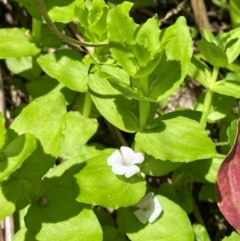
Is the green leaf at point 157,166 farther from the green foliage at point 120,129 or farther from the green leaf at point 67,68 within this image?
the green leaf at point 67,68

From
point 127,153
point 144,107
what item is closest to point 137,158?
point 127,153

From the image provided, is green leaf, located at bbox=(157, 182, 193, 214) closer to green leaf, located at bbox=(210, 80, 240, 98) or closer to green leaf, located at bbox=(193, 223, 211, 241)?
green leaf, located at bbox=(193, 223, 211, 241)

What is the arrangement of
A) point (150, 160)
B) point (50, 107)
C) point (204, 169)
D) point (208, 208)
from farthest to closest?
point (208, 208) < point (204, 169) < point (150, 160) < point (50, 107)

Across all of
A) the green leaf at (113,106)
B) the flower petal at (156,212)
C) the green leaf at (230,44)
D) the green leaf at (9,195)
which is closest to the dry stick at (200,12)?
the green leaf at (230,44)

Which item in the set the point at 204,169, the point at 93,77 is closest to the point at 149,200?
the point at 204,169

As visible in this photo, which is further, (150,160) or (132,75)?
(150,160)

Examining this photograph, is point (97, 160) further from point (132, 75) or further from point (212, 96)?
point (212, 96)

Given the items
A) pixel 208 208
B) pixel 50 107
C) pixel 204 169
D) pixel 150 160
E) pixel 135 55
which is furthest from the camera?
pixel 208 208

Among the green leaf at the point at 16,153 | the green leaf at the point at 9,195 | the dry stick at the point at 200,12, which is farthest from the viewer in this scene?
the dry stick at the point at 200,12
